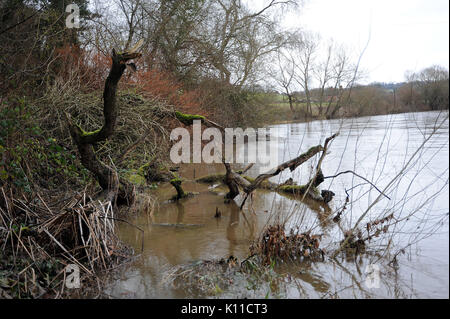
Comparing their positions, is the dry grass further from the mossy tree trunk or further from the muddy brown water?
the mossy tree trunk

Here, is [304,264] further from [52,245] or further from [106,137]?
[106,137]

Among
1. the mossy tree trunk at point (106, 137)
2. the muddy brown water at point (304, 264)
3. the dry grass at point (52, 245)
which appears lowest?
the muddy brown water at point (304, 264)

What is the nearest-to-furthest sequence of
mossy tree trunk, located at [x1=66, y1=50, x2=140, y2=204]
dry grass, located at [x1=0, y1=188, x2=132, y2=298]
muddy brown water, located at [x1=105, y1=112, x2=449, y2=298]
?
dry grass, located at [x1=0, y1=188, x2=132, y2=298]
muddy brown water, located at [x1=105, y1=112, x2=449, y2=298]
mossy tree trunk, located at [x1=66, y1=50, x2=140, y2=204]

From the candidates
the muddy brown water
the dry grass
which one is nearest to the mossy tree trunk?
the muddy brown water

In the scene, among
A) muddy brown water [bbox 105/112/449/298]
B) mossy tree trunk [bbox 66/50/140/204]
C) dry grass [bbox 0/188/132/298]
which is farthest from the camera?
mossy tree trunk [bbox 66/50/140/204]

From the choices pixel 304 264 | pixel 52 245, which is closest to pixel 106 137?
pixel 52 245

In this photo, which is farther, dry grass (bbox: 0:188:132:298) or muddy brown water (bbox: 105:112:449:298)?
muddy brown water (bbox: 105:112:449:298)

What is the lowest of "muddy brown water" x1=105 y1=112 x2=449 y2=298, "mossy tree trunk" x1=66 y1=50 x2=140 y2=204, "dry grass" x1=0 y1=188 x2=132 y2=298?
"muddy brown water" x1=105 y1=112 x2=449 y2=298

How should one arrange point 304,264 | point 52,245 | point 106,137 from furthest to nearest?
point 106,137 → point 304,264 → point 52,245

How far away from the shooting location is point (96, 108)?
8484 millimetres

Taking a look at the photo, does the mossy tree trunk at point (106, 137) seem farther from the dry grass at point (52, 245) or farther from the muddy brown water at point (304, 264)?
the dry grass at point (52, 245)

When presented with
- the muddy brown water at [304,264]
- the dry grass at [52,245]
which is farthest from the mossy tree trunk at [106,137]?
the dry grass at [52,245]
